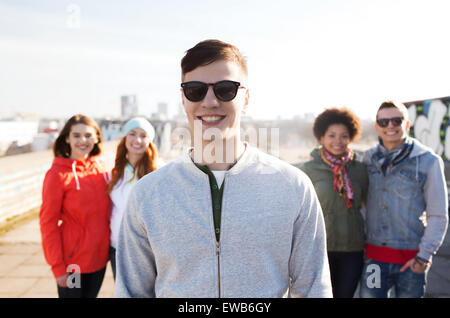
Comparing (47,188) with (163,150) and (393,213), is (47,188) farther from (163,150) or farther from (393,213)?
(163,150)

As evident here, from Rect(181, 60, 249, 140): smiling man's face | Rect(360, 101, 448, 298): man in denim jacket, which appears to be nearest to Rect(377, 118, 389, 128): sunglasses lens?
Rect(360, 101, 448, 298): man in denim jacket

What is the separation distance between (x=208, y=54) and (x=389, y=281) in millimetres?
2433

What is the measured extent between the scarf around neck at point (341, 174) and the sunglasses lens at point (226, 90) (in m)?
1.60

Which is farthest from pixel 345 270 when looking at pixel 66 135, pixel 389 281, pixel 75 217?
pixel 66 135

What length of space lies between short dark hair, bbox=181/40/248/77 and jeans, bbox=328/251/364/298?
1.99 meters

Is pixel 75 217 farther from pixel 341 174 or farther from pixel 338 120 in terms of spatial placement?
pixel 338 120

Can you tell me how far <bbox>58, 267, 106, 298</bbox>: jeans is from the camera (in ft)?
8.77

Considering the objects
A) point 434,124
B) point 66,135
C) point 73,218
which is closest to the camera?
point 73,218

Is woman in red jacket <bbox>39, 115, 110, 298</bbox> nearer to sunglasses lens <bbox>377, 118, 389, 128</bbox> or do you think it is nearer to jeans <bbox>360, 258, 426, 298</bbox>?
jeans <bbox>360, 258, 426, 298</bbox>

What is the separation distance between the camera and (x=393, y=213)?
261 cm

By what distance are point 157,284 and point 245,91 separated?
A: 102 centimetres

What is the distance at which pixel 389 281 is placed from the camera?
2648 millimetres
